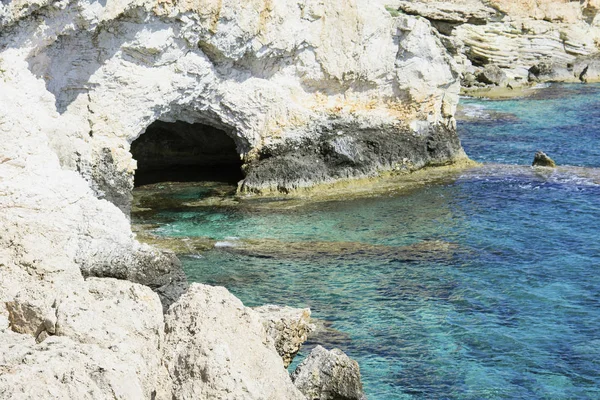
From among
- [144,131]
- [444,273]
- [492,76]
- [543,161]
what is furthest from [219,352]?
[492,76]

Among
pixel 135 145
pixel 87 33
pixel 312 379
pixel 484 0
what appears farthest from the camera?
pixel 484 0

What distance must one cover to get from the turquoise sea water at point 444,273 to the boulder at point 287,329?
Result: 1447 millimetres

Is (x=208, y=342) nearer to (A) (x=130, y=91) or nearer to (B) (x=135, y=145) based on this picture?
(A) (x=130, y=91)

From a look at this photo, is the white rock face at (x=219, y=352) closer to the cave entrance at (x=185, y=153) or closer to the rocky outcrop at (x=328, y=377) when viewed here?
the rocky outcrop at (x=328, y=377)

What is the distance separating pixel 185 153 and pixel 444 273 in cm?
1177

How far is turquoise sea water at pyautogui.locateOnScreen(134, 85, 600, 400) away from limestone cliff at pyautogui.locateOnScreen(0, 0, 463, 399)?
6.86 ft

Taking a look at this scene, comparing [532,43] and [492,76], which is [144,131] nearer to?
[492,76]

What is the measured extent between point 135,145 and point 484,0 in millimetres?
24643

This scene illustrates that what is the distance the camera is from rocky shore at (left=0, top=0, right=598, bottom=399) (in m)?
8.28

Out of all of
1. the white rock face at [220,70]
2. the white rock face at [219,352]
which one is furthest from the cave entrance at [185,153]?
the white rock face at [219,352]

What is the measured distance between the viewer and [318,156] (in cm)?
2367

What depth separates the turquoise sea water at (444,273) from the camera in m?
13.1

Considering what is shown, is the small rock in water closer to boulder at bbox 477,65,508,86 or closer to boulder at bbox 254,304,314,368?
boulder at bbox 254,304,314,368

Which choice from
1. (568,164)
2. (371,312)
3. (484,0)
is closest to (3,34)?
(371,312)
